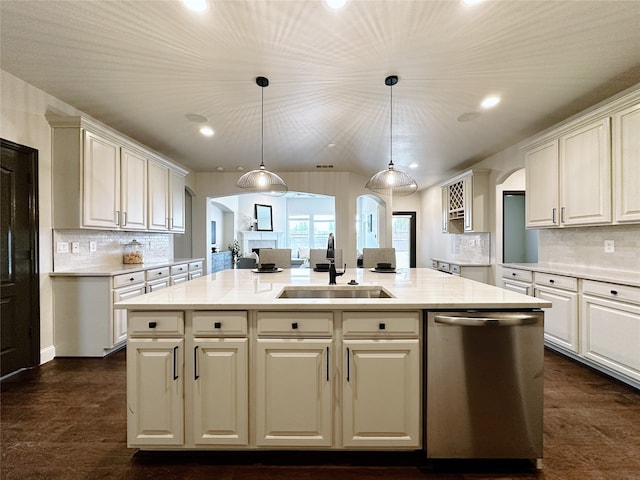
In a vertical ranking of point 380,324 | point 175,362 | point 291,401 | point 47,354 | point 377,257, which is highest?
point 377,257

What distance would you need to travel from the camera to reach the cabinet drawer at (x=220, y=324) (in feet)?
5.45

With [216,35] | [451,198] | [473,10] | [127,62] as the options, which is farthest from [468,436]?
[451,198]

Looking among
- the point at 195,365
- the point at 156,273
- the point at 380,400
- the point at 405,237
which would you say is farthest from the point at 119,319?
the point at 405,237

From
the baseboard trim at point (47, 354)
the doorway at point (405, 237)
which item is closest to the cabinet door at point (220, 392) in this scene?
the baseboard trim at point (47, 354)

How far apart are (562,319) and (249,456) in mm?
3219

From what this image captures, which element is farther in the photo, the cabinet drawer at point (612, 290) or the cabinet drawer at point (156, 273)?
the cabinet drawer at point (156, 273)

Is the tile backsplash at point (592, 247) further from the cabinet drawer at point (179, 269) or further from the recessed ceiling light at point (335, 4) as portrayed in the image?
the cabinet drawer at point (179, 269)

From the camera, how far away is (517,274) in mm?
3832

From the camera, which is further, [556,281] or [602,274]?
[556,281]

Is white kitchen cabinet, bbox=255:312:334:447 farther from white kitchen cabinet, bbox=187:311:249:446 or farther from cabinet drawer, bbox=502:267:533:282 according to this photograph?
cabinet drawer, bbox=502:267:533:282

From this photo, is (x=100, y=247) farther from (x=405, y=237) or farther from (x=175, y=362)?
(x=405, y=237)

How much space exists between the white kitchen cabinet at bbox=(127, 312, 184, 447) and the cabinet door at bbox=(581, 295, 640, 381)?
333cm

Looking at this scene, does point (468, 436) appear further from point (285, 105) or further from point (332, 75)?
point (285, 105)

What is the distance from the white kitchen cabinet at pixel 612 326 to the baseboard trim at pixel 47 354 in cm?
519
